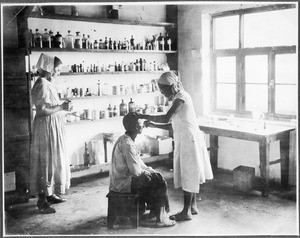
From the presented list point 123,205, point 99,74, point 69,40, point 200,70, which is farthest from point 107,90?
point 123,205

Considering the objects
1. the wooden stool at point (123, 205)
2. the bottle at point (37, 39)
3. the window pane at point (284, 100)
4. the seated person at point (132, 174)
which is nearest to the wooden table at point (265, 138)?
the window pane at point (284, 100)

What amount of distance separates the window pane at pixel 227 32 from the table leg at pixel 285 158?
1.87 metres

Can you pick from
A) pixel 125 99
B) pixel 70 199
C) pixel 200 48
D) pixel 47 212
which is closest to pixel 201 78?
pixel 200 48

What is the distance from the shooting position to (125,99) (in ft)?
22.6

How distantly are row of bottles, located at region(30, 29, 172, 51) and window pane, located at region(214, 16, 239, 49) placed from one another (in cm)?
96

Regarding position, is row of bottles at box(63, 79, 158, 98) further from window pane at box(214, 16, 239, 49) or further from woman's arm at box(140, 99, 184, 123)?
woman's arm at box(140, 99, 184, 123)

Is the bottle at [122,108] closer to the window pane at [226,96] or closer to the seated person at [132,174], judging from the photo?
the window pane at [226,96]

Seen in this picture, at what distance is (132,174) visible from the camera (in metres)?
3.88

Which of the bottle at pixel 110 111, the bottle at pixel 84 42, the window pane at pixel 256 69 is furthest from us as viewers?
the bottle at pixel 110 111

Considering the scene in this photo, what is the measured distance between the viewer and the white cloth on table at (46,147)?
4613 mm

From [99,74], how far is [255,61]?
101 inches

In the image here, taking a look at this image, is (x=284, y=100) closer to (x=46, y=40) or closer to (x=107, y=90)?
(x=107, y=90)

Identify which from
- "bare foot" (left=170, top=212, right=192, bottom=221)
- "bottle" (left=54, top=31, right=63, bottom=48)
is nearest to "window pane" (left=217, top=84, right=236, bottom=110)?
"bare foot" (left=170, top=212, right=192, bottom=221)

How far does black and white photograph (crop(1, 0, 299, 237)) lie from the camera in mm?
4086
